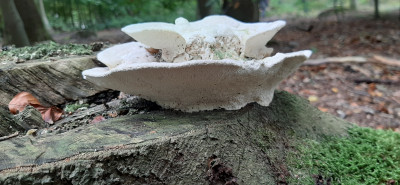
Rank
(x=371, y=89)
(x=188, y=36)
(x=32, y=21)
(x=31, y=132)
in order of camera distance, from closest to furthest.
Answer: (x=31, y=132), (x=188, y=36), (x=32, y=21), (x=371, y=89)

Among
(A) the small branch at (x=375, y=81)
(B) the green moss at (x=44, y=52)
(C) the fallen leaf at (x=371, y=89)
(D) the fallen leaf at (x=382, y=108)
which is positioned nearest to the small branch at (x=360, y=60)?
(A) the small branch at (x=375, y=81)

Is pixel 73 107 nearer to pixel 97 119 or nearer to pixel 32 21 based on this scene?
pixel 97 119

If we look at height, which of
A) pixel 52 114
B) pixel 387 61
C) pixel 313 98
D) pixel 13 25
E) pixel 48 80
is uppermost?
pixel 13 25

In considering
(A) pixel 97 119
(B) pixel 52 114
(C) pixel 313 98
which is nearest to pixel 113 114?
(A) pixel 97 119

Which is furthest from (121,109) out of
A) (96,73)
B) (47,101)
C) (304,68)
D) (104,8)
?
(304,68)

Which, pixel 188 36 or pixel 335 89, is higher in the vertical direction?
pixel 188 36

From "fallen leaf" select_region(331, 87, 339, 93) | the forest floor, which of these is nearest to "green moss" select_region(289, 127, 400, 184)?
the forest floor

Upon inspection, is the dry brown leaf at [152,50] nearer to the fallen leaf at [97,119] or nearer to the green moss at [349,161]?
the fallen leaf at [97,119]
